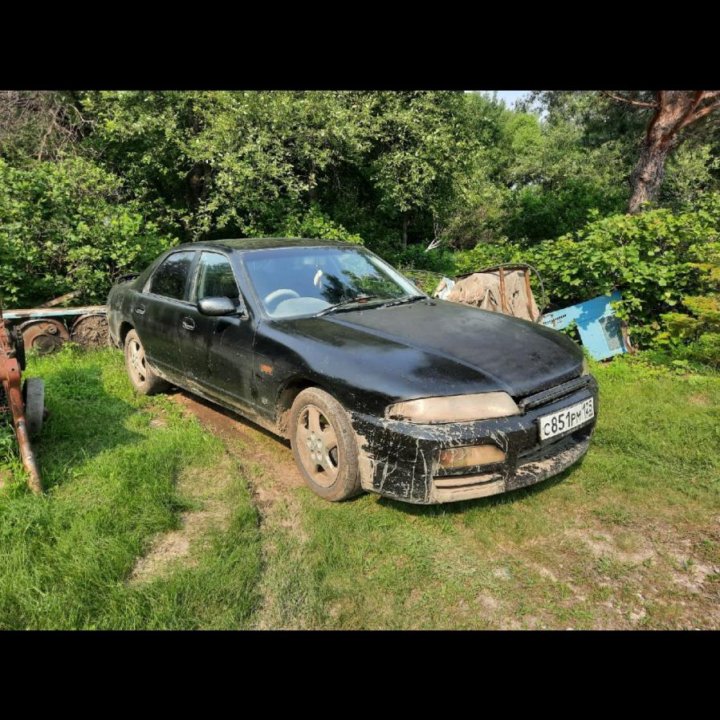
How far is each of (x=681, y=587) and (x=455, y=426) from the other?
131cm

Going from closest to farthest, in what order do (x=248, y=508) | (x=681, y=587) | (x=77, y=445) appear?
1. (x=681, y=587)
2. (x=248, y=508)
3. (x=77, y=445)

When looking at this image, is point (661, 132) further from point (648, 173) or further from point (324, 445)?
point (324, 445)

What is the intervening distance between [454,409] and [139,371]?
3724 millimetres

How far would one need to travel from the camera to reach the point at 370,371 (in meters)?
2.89

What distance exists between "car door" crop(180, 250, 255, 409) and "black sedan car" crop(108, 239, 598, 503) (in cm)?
1

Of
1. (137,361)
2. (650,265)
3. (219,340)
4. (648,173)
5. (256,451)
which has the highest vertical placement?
(648,173)

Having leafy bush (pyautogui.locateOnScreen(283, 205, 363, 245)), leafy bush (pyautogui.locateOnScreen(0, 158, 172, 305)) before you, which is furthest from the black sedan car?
leafy bush (pyautogui.locateOnScreen(283, 205, 363, 245))

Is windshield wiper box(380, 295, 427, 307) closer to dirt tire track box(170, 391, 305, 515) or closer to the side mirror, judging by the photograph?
the side mirror

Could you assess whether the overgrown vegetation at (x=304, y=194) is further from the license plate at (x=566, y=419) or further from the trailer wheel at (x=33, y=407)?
the trailer wheel at (x=33, y=407)

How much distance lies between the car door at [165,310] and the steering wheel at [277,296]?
3.21 feet

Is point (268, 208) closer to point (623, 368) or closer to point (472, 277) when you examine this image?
point (472, 277)

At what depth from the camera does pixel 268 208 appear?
1057cm

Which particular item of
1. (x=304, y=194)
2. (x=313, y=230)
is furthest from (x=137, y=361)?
(x=304, y=194)
